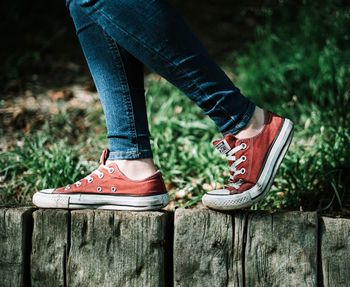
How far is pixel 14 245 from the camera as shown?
1802 mm

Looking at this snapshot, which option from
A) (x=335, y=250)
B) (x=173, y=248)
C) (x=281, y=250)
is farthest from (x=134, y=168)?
(x=335, y=250)

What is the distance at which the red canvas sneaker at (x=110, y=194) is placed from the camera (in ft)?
5.81

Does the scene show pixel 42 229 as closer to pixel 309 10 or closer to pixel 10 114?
pixel 10 114

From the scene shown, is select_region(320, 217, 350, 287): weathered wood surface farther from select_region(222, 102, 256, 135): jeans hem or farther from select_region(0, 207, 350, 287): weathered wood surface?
select_region(222, 102, 256, 135): jeans hem

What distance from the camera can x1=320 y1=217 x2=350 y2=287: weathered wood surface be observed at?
65.8 inches

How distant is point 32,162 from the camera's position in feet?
8.32

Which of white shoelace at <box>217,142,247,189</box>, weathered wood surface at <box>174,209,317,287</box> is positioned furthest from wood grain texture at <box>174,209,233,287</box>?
white shoelace at <box>217,142,247,189</box>

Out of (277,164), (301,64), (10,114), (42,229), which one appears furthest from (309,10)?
(42,229)

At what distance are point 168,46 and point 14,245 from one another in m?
0.79

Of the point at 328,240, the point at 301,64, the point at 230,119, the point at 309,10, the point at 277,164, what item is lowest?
the point at 328,240

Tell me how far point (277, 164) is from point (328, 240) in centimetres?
27

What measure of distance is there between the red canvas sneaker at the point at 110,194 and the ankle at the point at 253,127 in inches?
12.1

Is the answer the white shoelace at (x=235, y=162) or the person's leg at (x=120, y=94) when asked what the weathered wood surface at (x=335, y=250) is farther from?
the person's leg at (x=120, y=94)

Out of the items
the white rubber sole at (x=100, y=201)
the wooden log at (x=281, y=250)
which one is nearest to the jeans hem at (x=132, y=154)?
the white rubber sole at (x=100, y=201)
